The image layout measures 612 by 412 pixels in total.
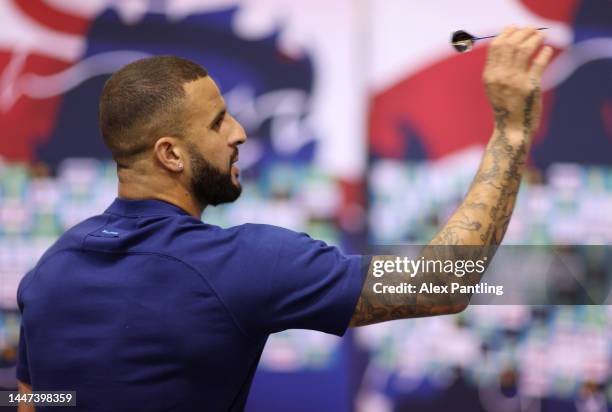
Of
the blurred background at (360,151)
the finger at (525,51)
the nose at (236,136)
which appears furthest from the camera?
the blurred background at (360,151)

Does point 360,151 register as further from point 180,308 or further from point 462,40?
point 180,308

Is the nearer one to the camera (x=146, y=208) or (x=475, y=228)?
(x=475, y=228)

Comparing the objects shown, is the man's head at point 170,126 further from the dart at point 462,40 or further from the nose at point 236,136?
the dart at point 462,40

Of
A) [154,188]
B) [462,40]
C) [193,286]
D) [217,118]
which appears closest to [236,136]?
[217,118]

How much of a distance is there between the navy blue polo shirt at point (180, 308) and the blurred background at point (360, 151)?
180 centimetres

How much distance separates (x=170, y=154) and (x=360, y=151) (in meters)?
1.77

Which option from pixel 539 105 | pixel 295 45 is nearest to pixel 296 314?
pixel 539 105

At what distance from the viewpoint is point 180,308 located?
3.83 ft

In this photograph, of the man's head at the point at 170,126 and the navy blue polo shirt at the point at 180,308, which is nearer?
the navy blue polo shirt at the point at 180,308

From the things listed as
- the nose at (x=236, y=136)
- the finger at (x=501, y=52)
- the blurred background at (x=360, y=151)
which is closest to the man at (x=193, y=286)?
the finger at (x=501, y=52)

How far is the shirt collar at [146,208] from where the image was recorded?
4.22 feet

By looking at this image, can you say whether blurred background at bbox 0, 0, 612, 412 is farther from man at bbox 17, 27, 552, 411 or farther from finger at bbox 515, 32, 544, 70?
finger at bbox 515, 32, 544, 70

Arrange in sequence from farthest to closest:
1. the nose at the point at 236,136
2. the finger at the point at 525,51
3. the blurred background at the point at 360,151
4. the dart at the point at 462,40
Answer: the blurred background at the point at 360,151, the nose at the point at 236,136, the dart at the point at 462,40, the finger at the point at 525,51

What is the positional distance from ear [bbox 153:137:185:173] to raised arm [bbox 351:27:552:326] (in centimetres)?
40
